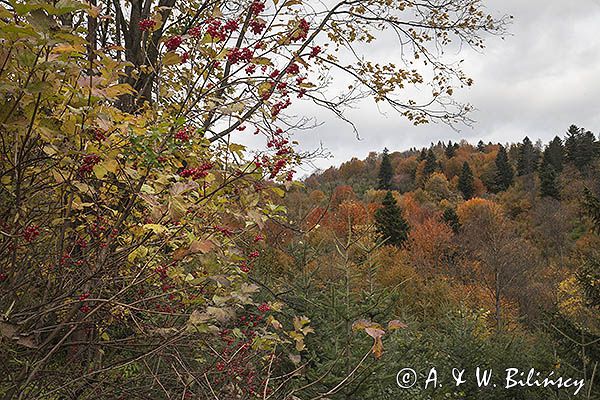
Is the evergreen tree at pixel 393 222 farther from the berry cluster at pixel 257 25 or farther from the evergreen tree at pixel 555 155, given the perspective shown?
the berry cluster at pixel 257 25

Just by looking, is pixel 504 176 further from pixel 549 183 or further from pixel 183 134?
pixel 183 134

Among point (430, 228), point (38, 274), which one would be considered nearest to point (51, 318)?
point (38, 274)

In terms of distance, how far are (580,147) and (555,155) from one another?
3.61 m

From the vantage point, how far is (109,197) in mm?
2553

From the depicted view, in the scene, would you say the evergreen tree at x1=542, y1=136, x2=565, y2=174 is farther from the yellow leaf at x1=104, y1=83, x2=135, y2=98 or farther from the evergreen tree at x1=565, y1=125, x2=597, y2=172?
the yellow leaf at x1=104, y1=83, x2=135, y2=98

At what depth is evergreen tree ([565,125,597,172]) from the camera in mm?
57812

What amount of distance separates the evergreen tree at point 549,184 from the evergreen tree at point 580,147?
6.19 meters

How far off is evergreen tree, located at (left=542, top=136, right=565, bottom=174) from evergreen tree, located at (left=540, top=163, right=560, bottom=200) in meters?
6.07

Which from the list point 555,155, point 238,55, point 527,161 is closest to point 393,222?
point 555,155

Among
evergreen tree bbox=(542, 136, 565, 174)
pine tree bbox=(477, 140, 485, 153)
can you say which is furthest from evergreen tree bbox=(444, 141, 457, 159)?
evergreen tree bbox=(542, 136, 565, 174)

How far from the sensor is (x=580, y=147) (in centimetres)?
5853

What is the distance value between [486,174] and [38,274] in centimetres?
7497

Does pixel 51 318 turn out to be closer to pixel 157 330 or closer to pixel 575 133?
pixel 157 330
